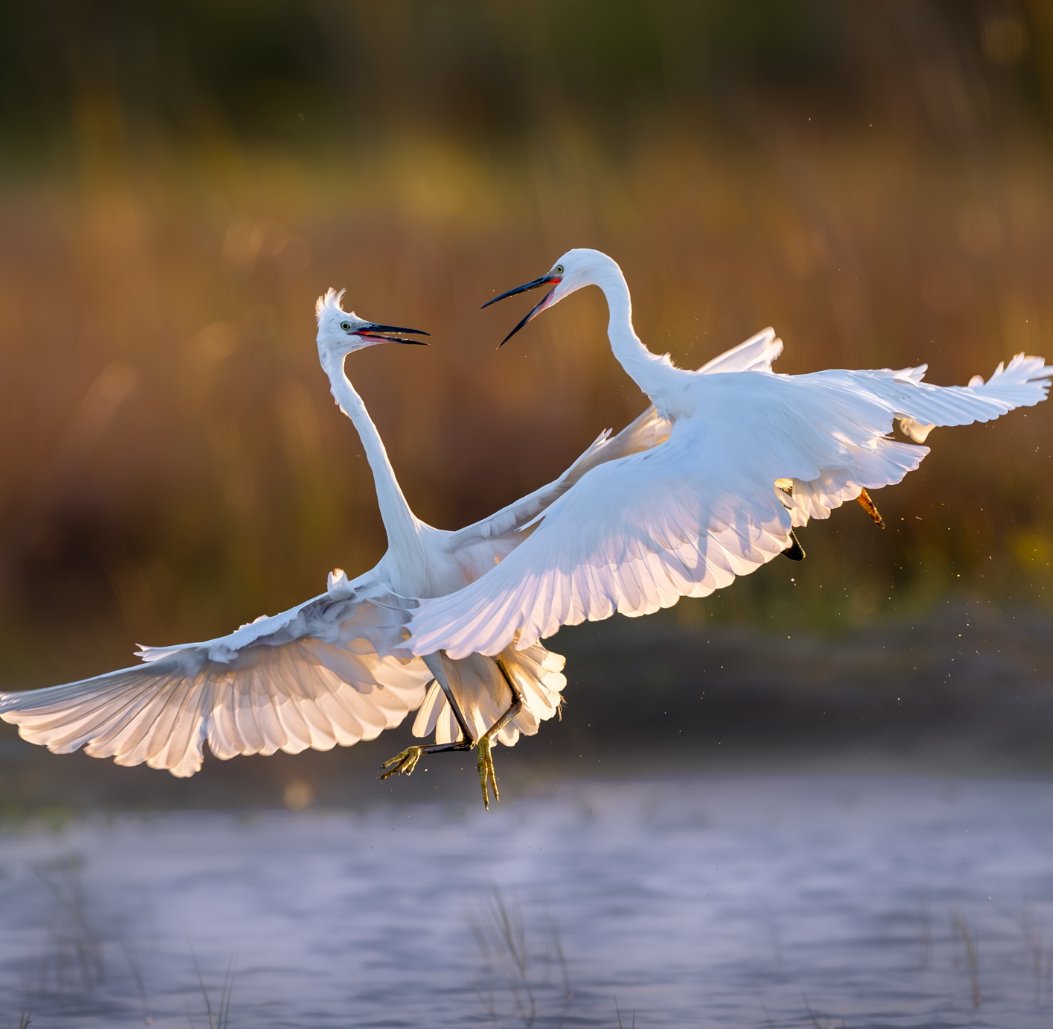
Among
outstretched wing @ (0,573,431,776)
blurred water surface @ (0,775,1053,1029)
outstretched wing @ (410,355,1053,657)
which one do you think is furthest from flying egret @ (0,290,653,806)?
blurred water surface @ (0,775,1053,1029)

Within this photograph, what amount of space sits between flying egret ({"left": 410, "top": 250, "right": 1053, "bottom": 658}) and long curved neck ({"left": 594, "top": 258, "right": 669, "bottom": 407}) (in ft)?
0.98

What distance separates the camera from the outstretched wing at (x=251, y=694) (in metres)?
5.21

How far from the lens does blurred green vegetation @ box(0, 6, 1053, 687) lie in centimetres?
840

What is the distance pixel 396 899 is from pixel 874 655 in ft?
7.57

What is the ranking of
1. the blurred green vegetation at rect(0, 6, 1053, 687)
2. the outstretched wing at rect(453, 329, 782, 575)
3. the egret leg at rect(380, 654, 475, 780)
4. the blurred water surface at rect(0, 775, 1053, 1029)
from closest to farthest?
the outstretched wing at rect(453, 329, 782, 575) < the egret leg at rect(380, 654, 475, 780) < the blurred water surface at rect(0, 775, 1053, 1029) < the blurred green vegetation at rect(0, 6, 1053, 687)

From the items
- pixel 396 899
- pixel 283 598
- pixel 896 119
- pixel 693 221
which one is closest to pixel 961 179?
pixel 896 119

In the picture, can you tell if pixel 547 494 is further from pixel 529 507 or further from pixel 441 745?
pixel 441 745

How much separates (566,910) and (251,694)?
1.37 m

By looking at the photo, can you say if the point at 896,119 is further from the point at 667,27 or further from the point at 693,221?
the point at 667,27

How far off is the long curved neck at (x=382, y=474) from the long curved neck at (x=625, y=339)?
71 centimetres

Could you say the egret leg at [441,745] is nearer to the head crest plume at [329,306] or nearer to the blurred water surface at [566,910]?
the blurred water surface at [566,910]

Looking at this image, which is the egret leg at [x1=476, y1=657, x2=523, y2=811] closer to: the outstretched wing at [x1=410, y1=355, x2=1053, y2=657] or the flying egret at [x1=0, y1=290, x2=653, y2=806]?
the flying egret at [x1=0, y1=290, x2=653, y2=806]

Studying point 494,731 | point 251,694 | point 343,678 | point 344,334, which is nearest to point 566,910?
point 494,731

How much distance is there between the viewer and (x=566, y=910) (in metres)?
6.35
